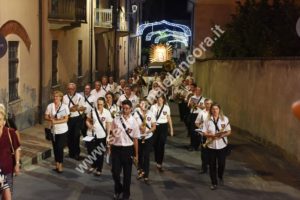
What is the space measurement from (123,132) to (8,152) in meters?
2.25

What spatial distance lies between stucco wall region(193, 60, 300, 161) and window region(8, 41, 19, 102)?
289 inches

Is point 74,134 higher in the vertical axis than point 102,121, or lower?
lower

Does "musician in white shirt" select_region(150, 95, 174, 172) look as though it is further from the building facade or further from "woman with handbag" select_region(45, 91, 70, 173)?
the building facade

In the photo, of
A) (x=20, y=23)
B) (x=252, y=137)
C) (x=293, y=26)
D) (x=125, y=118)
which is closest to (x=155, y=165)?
(x=125, y=118)

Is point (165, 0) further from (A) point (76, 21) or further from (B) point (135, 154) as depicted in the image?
(B) point (135, 154)

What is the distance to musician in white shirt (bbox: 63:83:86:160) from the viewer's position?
13.5 metres

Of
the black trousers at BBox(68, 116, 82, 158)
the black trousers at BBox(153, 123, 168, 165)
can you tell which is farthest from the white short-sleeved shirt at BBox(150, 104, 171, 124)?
the black trousers at BBox(68, 116, 82, 158)

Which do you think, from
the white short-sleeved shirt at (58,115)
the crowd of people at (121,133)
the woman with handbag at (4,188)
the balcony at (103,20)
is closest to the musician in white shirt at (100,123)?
the crowd of people at (121,133)

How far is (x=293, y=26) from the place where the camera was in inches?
738

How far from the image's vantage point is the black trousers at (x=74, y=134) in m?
13.7

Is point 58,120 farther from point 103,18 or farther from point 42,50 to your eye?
point 103,18

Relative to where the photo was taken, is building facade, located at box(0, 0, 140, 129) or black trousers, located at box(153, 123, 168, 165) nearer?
black trousers, located at box(153, 123, 168, 165)

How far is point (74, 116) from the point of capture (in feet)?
44.8

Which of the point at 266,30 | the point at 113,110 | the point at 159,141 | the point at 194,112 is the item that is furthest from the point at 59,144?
the point at 266,30
